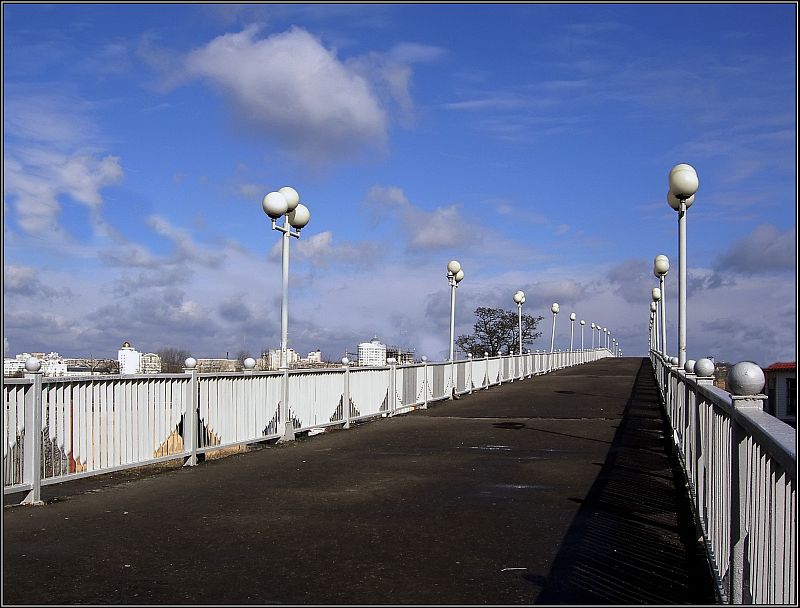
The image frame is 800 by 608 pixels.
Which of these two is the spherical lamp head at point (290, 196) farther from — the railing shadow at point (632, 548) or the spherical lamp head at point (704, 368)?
the spherical lamp head at point (704, 368)

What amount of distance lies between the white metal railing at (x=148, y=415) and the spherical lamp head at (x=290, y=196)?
3.10 m

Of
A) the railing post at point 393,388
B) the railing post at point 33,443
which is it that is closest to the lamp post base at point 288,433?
the railing post at point 393,388

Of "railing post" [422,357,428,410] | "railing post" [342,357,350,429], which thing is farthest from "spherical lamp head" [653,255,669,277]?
"railing post" [342,357,350,429]

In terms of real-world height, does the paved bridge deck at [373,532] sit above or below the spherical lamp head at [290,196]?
below

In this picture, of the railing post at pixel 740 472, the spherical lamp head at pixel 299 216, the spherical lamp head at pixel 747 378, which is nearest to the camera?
the railing post at pixel 740 472

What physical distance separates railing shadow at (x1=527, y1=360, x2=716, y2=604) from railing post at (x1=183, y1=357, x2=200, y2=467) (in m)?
5.36

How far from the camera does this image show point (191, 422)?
1156cm

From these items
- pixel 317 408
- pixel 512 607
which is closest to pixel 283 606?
pixel 512 607

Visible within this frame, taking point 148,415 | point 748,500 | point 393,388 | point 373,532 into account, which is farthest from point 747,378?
point 393,388

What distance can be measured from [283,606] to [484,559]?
5.77ft

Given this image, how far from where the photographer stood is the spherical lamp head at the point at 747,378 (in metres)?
4.55

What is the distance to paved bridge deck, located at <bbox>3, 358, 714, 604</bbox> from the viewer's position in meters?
5.49

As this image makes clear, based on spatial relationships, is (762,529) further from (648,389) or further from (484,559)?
(648,389)

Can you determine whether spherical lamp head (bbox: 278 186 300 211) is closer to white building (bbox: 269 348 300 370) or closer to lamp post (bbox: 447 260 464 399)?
white building (bbox: 269 348 300 370)
